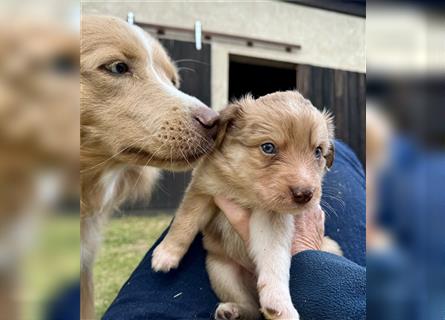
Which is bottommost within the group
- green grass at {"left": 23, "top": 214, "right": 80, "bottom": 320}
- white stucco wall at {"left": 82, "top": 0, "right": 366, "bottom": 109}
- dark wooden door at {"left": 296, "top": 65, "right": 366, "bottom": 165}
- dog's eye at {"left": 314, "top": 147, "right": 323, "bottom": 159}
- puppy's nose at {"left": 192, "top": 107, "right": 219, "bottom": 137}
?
green grass at {"left": 23, "top": 214, "right": 80, "bottom": 320}

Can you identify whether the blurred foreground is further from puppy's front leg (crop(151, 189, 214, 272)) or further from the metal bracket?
the metal bracket

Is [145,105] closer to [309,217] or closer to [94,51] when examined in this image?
[94,51]

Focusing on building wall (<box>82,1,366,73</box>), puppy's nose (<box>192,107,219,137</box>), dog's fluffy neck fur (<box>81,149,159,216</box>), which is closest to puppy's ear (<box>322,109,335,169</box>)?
building wall (<box>82,1,366,73</box>)

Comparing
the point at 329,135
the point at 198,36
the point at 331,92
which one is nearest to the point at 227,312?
the point at 329,135

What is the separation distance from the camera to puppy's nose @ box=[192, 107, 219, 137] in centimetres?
113

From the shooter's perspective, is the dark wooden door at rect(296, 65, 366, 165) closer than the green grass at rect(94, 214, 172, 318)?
Yes

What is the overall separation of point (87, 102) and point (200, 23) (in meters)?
1.15

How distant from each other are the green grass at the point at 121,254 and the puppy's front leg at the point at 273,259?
89 centimetres

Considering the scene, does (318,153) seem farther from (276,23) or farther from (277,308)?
(276,23)

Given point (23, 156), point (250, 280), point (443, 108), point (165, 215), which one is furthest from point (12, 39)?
point (165, 215)

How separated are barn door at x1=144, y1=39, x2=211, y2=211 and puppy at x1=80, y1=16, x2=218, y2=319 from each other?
48 cm

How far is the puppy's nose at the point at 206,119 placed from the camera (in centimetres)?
113

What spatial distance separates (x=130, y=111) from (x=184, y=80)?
84 cm

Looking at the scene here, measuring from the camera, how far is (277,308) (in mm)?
1043
